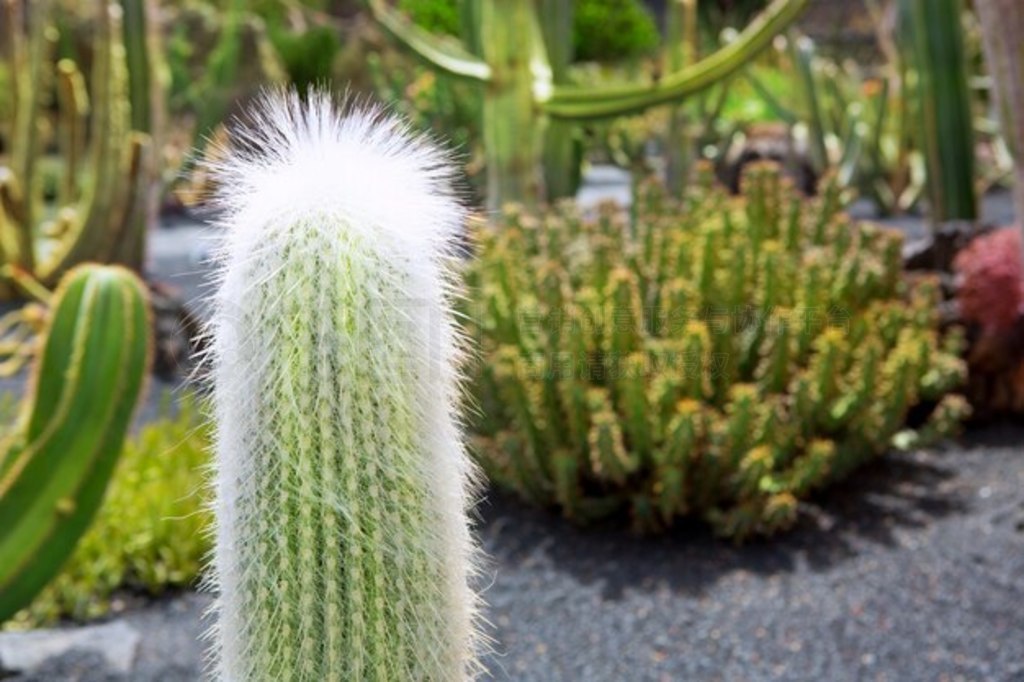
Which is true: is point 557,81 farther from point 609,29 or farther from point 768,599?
point 609,29

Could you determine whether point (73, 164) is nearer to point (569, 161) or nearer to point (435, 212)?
point (569, 161)

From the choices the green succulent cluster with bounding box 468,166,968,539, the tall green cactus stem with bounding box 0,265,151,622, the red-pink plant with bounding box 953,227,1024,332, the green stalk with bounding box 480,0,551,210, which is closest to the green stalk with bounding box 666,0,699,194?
the green stalk with bounding box 480,0,551,210

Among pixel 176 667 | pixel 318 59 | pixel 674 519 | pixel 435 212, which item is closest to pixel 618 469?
pixel 674 519

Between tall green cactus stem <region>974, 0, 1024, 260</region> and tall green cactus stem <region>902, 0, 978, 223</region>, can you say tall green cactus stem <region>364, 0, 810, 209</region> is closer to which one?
tall green cactus stem <region>974, 0, 1024, 260</region>

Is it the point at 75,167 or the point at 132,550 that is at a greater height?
the point at 75,167

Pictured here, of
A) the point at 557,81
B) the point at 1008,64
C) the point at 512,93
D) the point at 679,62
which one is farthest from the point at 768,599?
the point at 679,62

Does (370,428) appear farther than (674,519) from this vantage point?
No
